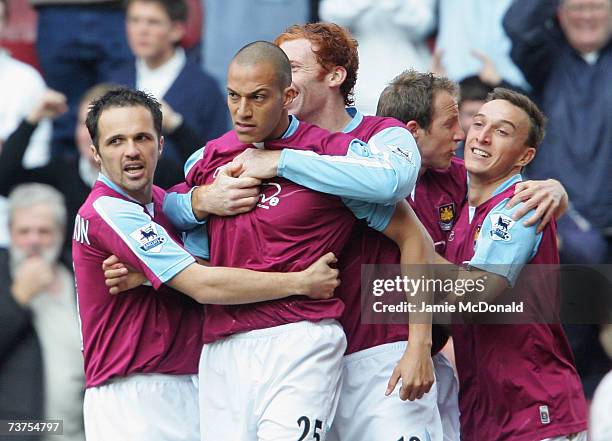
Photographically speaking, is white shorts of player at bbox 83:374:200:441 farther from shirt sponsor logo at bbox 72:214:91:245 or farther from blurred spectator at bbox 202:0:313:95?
blurred spectator at bbox 202:0:313:95

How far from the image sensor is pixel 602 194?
25.2 feet

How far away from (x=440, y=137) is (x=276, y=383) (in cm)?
131

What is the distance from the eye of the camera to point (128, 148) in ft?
17.5

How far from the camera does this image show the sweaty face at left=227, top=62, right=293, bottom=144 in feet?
16.4

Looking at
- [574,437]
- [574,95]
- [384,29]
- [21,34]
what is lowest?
[574,437]

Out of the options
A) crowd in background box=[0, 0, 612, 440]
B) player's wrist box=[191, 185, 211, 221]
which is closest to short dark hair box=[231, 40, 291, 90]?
player's wrist box=[191, 185, 211, 221]

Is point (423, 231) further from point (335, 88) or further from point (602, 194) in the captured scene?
point (602, 194)

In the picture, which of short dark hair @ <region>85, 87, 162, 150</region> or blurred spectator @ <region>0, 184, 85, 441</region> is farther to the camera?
blurred spectator @ <region>0, 184, 85, 441</region>

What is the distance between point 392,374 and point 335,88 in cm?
115

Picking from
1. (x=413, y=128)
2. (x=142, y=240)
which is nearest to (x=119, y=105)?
(x=142, y=240)

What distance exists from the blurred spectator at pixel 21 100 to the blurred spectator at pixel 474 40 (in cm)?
Result: 241

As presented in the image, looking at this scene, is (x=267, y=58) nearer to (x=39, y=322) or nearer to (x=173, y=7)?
(x=39, y=322)

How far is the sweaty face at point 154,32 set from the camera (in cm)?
832

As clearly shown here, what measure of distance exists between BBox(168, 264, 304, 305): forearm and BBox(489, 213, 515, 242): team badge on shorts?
0.82m
